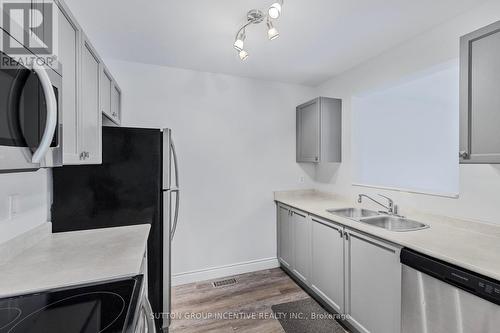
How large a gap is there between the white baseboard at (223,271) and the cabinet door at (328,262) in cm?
87

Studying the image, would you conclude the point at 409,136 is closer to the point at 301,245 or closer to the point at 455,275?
the point at 301,245

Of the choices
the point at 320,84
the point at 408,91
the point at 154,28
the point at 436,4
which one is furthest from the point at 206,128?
the point at 408,91

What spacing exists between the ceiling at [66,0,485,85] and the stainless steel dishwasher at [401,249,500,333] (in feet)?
5.78

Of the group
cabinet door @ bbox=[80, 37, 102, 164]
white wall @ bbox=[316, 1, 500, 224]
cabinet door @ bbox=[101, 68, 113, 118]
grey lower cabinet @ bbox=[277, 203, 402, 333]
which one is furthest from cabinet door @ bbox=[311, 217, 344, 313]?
cabinet door @ bbox=[101, 68, 113, 118]

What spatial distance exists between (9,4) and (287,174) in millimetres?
2908

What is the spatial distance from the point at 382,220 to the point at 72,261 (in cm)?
245

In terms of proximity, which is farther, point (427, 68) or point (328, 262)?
point (328, 262)

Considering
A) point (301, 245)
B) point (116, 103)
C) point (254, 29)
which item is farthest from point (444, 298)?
point (116, 103)

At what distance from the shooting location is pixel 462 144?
1384 millimetres

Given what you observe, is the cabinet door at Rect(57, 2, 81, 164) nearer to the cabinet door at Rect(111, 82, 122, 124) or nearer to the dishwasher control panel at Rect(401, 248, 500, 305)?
the cabinet door at Rect(111, 82, 122, 124)

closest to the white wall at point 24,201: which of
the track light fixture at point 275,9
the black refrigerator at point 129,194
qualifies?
the black refrigerator at point 129,194

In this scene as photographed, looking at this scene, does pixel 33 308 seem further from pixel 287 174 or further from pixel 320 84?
pixel 320 84

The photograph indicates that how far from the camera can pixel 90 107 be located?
1499 mm

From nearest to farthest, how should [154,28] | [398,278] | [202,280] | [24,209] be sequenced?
1. [24,209]
2. [398,278]
3. [154,28]
4. [202,280]
